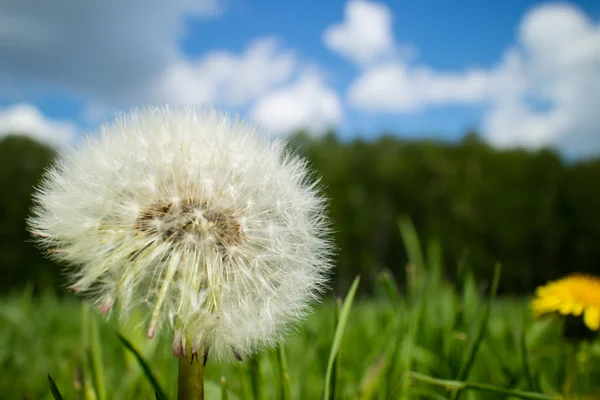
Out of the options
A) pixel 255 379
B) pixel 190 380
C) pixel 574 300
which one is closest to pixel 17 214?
pixel 255 379

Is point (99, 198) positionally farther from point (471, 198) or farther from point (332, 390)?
point (471, 198)

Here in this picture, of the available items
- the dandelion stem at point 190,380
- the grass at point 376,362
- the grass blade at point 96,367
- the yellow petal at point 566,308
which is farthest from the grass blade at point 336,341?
the yellow petal at point 566,308

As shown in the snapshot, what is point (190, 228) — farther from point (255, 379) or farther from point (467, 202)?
point (467, 202)

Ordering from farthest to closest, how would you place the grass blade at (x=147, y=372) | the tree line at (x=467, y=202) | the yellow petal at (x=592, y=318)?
the tree line at (x=467, y=202)
the yellow petal at (x=592, y=318)
the grass blade at (x=147, y=372)

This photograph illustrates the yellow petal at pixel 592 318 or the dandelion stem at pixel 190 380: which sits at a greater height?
the yellow petal at pixel 592 318

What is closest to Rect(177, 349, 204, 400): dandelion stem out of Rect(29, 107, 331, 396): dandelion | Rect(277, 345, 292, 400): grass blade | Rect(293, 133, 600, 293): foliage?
Rect(29, 107, 331, 396): dandelion

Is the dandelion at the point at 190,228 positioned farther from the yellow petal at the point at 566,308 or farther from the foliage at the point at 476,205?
the foliage at the point at 476,205

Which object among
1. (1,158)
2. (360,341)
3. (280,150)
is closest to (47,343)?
(360,341)
